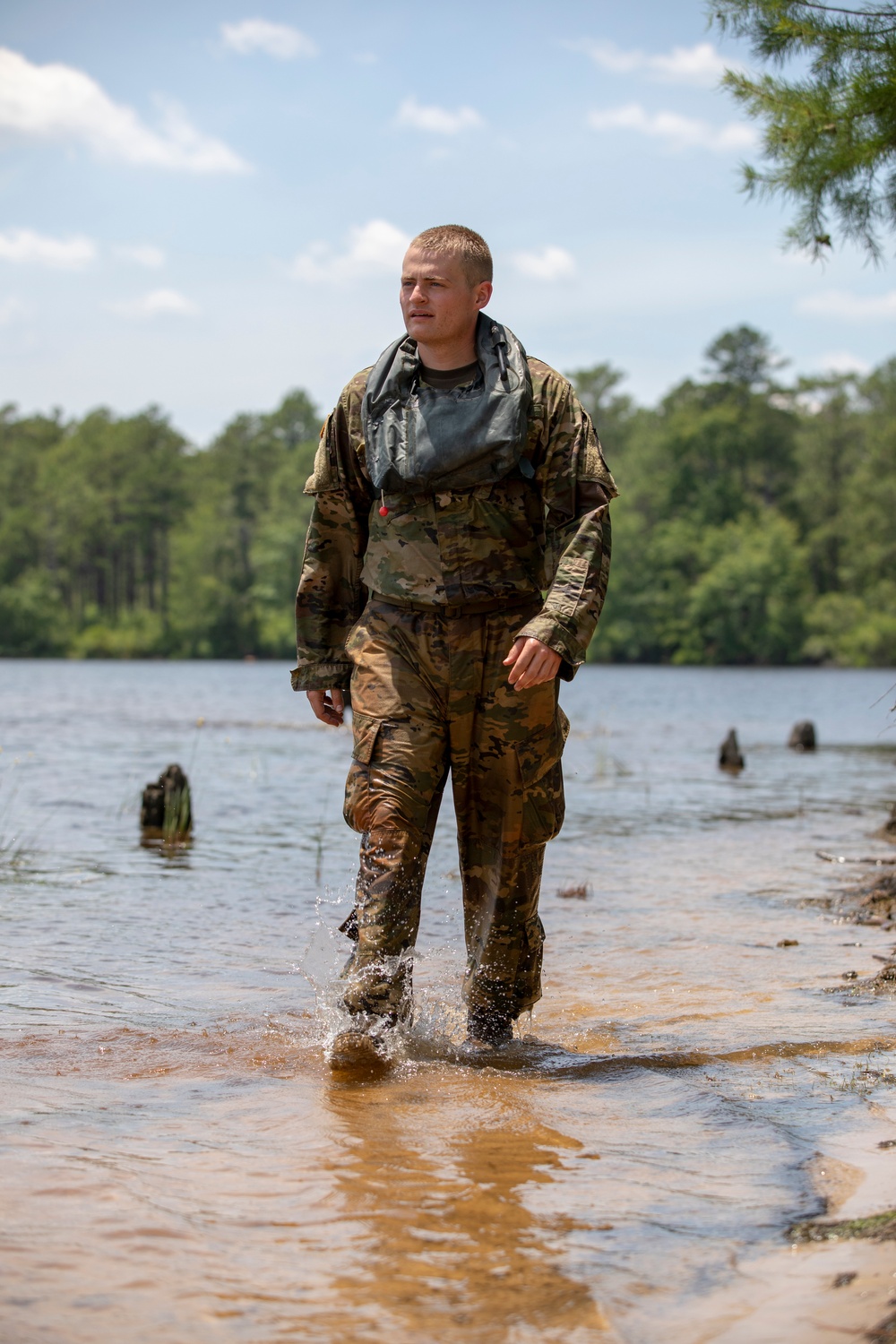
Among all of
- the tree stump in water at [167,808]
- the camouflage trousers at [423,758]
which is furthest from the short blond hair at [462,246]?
the tree stump in water at [167,808]

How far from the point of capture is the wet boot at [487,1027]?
4676 mm

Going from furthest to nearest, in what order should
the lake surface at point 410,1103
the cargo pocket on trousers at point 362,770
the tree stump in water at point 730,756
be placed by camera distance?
the tree stump in water at point 730,756 < the cargo pocket on trousers at point 362,770 < the lake surface at point 410,1103

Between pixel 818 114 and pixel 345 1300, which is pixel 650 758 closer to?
pixel 818 114

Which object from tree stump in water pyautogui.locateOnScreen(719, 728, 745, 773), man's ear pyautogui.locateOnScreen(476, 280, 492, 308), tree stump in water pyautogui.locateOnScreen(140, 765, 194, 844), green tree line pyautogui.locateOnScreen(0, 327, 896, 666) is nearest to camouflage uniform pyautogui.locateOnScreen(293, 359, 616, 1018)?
man's ear pyautogui.locateOnScreen(476, 280, 492, 308)

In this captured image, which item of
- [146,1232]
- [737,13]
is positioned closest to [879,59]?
[737,13]

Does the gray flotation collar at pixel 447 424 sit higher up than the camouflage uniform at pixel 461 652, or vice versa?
the gray flotation collar at pixel 447 424

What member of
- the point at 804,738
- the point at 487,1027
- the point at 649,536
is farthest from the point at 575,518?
Result: the point at 649,536

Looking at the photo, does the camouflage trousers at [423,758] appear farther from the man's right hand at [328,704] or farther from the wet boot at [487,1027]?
the wet boot at [487,1027]

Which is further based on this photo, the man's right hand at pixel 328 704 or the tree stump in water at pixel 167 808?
the tree stump in water at pixel 167 808

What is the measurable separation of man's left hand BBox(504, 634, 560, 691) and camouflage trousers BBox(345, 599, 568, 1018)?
22cm

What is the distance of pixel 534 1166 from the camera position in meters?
3.41

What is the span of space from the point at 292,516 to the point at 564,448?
91.7m

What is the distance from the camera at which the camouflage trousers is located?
4262mm

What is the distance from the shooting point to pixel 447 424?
421 cm
